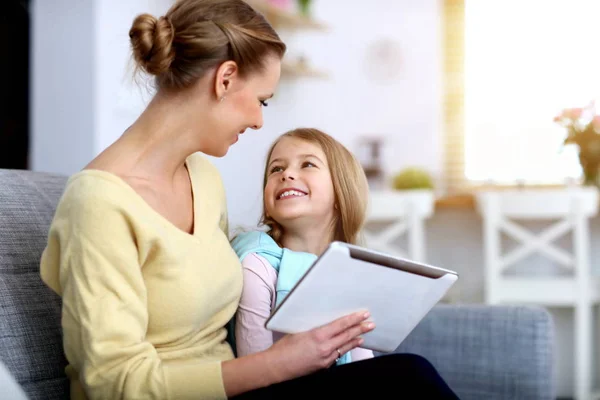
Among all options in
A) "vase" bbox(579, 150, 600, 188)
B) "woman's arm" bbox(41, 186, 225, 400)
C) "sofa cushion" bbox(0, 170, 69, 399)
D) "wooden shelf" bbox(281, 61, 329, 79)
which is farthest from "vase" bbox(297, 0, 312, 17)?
"woman's arm" bbox(41, 186, 225, 400)

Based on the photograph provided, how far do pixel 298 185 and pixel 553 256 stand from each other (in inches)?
88.1

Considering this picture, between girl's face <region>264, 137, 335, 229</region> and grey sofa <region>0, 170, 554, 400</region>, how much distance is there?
319 mm

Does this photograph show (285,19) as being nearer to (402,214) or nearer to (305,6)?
(305,6)

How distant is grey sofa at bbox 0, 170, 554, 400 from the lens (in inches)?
45.3

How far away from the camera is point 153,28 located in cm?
112

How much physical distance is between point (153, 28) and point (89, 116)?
1.70 metres

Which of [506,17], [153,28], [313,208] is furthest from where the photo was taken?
[506,17]

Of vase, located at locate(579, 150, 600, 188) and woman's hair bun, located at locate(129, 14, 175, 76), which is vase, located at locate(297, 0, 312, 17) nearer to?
vase, located at locate(579, 150, 600, 188)

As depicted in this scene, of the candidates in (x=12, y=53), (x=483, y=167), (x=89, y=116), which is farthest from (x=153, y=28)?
(x=483, y=167)

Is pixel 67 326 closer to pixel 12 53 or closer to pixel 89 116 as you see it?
pixel 89 116

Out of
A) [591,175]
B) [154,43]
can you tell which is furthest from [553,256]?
[154,43]

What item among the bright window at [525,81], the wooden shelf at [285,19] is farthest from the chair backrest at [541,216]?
the wooden shelf at [285,19]

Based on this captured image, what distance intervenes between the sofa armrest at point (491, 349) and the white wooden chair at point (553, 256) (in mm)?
1919

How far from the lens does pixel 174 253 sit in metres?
1.07
